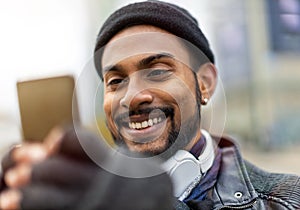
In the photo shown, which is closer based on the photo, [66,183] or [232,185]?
[66,183]

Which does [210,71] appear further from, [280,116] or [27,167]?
[280,116]

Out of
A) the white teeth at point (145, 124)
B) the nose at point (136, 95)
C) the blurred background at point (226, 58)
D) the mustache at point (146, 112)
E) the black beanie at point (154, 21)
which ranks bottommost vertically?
the blurred background at point (226, 58)

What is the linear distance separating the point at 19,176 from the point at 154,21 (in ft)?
0.57

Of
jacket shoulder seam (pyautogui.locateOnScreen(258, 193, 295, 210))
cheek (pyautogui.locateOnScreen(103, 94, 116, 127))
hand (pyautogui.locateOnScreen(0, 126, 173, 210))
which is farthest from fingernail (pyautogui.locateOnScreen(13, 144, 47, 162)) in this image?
jacket shoulder seam (pyautogui.locateOnScreen(258, 193, 295, 210))

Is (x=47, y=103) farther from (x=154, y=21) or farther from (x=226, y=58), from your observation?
(x=226, y=58)

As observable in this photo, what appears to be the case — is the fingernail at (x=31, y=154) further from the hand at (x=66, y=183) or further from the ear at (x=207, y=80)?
the ear at (x=207, y=80)

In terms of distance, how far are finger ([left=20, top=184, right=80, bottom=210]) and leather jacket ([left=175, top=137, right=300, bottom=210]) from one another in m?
0.18

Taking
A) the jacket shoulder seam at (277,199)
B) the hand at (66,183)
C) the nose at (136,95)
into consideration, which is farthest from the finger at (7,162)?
the jacket shoulder seam at (277,199)

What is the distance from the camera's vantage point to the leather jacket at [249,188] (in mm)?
386

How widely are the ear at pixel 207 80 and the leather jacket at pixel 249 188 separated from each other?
0.24 ft

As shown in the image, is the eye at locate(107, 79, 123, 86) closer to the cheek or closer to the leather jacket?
the cheek

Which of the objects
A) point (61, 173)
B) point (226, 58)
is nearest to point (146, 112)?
point (61, 173)

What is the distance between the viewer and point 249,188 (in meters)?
0.40

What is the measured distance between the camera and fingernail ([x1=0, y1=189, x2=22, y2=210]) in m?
0.22
